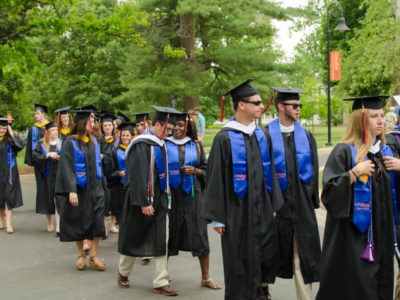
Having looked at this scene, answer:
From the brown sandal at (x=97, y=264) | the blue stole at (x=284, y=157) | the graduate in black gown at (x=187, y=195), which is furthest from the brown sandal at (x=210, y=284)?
the blue stole at (x=284, y=157)

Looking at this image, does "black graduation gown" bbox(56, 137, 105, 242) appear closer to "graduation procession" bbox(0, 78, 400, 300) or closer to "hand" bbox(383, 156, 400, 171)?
"graduation procession" bbox(0, 78, 400, 300)

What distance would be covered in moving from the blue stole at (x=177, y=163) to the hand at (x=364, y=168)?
2425mm

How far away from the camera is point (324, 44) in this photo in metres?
42.2

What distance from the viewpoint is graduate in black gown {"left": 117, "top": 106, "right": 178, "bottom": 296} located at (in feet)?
18.5

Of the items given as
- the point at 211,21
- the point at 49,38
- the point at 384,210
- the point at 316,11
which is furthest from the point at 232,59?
the point at 316,11

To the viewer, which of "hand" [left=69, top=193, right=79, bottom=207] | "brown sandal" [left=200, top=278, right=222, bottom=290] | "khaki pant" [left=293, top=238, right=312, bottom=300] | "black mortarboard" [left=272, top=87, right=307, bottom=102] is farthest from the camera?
"hand" [left=69, top=193, right=79, bottom=207]

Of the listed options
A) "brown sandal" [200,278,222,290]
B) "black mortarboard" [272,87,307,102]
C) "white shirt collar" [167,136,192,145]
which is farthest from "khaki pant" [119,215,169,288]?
"black mortarboard" [272,87,307,102]

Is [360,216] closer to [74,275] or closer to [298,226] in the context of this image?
[298,226]

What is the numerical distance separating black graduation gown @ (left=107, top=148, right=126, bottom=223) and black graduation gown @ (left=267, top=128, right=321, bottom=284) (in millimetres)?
3788

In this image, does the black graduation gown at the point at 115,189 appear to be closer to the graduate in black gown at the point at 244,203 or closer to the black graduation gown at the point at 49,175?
the black graduation gown at the point at 49,175

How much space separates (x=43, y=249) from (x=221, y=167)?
15.2 feet

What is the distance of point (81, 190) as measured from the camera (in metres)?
6.72

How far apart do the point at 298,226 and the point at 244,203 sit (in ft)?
2.23

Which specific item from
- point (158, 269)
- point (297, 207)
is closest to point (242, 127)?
point (297, 207)
